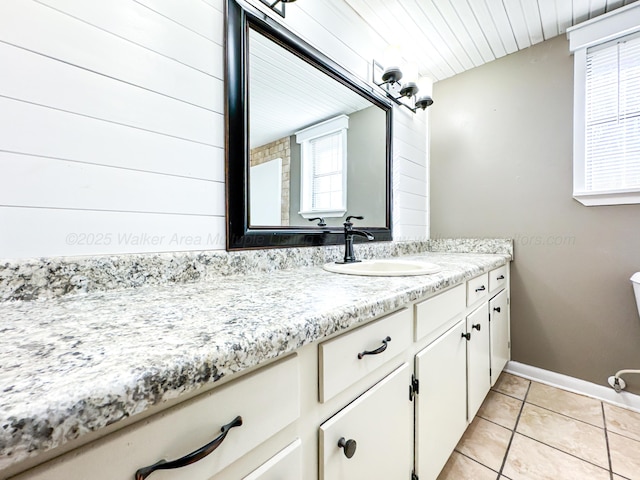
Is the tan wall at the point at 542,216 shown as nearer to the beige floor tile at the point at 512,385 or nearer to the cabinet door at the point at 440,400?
the beige floor tile at the point at 512,385

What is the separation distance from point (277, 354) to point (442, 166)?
7.14ft

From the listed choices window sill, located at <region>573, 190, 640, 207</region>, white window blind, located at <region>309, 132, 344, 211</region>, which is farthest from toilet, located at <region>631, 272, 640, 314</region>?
white window blind, located at <region>309, 132, 344, 211</region>

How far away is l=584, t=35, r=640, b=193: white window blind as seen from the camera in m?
1.52

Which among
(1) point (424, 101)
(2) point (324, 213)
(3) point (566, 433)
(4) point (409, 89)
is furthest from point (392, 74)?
(3) point (566, 433)

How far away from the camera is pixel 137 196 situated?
783 millimetres

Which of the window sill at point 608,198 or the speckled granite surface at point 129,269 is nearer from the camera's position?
the speckled granite surface at point 129,269

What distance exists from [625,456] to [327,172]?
1.81m

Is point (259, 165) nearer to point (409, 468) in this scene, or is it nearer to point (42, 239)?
point (42, 239)

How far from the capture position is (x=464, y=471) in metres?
1.17

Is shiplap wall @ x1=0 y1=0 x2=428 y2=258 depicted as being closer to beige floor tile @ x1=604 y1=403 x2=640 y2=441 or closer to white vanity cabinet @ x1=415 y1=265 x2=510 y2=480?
white vanity cabinet @ x1=415 y1=265 x2=510 y2=480

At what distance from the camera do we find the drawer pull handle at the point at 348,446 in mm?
585

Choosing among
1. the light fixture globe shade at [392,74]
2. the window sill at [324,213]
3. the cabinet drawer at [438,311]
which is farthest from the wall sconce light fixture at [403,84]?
the cabinet drawer at [438,311]

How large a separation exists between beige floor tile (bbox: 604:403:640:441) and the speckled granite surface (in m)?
1.67

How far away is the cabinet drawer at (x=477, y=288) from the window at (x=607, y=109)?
0.83 m
